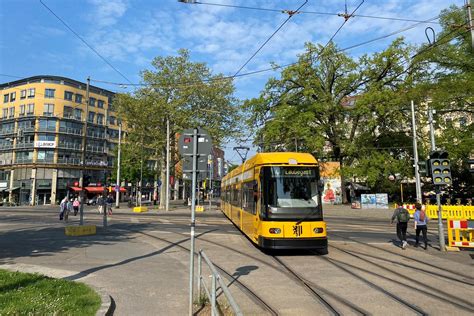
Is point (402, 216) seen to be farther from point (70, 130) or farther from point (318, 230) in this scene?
point (70, 130)

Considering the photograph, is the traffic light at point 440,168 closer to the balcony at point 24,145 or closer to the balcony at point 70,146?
the balcony at point 70,146

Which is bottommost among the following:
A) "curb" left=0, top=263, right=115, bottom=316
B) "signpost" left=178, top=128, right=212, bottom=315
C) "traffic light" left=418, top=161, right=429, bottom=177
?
"curb" left=0, top=263, right=115, bottom=316

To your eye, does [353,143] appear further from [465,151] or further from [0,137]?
[0,137]

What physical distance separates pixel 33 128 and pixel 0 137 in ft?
23.6

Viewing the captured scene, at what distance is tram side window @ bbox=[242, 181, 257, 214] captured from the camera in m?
12.4

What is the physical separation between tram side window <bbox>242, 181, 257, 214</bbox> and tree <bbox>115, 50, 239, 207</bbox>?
2618 centimetres

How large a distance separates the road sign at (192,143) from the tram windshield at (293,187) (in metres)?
5.11

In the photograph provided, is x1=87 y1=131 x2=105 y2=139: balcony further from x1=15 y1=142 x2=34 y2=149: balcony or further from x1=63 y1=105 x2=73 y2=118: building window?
x1=15 y1=142 x2=34 y2=149: balcony

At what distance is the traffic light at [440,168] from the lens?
42.4ft

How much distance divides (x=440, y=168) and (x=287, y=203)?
19.9 ft

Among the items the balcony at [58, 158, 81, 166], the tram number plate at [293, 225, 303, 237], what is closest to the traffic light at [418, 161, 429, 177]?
the tram number plate at [293, 225, 303, 237]

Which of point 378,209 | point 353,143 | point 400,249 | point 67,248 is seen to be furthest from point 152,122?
point 400,249

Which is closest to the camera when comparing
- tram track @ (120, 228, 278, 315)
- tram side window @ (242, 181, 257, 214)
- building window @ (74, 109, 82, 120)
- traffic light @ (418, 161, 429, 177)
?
tram track @ (120, 228, 278, 315)

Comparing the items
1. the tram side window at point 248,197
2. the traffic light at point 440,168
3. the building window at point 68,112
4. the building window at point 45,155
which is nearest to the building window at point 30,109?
the building window at point 68,112
